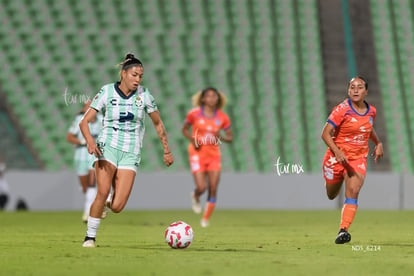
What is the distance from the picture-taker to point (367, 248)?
362 inches

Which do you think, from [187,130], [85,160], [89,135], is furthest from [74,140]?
[89,135]

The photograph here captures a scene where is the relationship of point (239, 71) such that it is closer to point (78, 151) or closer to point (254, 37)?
point (254, 37)

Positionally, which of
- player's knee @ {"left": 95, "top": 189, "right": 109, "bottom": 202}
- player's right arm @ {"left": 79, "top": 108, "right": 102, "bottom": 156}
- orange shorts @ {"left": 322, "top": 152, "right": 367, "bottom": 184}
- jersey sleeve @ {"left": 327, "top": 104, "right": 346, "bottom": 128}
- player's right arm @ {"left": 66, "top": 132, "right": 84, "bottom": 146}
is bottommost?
player's knee @ {"left": 95, "top": 189, "right": 109, "bottom": 202}

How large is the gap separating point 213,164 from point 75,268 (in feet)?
25.4

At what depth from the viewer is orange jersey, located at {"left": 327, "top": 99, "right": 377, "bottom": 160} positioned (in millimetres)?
10211

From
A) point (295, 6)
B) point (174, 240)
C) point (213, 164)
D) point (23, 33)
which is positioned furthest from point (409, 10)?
point (174, 240)

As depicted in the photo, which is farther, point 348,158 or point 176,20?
point 176,20

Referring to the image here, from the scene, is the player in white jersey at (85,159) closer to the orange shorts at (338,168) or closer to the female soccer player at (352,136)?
the orange shorts at (338,168)

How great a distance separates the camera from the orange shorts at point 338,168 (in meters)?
10.3

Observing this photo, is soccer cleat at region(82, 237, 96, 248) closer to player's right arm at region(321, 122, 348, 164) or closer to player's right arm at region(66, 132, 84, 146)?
player's right arm at region(321, 122, 348, 164)

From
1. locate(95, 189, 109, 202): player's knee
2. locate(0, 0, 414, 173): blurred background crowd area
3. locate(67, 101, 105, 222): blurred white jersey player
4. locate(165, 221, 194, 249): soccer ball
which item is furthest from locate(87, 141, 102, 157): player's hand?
locate(0, 0, 414, 173): blurred background crowd area

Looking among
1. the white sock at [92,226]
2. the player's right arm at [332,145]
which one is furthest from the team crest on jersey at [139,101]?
the player's right arm at [332,145]

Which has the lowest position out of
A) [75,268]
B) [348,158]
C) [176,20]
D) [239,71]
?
[75,268]

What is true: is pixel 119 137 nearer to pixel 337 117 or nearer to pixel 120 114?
pixel 120 114
